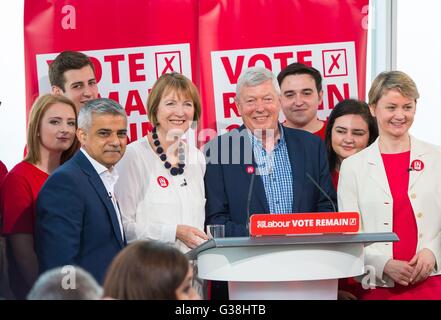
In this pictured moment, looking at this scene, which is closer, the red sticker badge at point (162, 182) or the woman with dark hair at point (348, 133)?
the red sticker badge at point (162, 182)

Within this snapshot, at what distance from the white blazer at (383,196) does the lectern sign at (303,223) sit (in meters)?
1.01

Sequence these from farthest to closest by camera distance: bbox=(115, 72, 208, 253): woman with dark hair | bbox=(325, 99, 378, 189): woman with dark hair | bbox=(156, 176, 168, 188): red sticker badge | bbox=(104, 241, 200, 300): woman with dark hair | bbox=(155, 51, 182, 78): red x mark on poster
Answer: bbox=(155, 51, 182, 78): red x mark on poster < bbox=(325, 99, 378, 189): woman with dark hair < bbox=(156, 176, 168, 188): red sticker badge < bbox=(115, 72, 208, 253): woman with dark hair < bbox=(104, 241, 200, 300): woman with dark hair

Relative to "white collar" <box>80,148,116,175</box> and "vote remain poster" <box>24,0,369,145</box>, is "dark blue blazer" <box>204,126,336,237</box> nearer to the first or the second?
"white collar" <box>80,148,116,175</box>

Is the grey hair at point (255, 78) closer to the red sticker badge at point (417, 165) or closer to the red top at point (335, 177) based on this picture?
the red top at point (335, 177)

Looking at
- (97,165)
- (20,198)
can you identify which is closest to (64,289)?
(97,165)

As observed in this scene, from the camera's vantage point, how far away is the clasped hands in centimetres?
463

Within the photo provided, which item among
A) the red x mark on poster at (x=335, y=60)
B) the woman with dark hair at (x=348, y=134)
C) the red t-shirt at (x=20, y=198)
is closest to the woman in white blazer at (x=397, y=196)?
the woman with dark hair at (x=348, y=134)

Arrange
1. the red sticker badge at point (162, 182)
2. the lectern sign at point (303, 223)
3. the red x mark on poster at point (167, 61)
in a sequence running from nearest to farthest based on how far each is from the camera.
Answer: the lectern sign at point (303, 223), the red sticker badge at point (162, 182), the red x mark on poster at point (167, 61)

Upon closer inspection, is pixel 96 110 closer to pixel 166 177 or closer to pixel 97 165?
pixel 97 165

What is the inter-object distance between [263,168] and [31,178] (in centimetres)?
140

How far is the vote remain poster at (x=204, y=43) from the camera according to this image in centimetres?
614

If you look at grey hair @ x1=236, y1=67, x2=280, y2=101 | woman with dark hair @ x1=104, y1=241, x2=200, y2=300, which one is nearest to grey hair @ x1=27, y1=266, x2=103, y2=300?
woman with dark hair @ x1=104, y1=241, x2=200, y2=300

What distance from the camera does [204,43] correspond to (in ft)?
20.3

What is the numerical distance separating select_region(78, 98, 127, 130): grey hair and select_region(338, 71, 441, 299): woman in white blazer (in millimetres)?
1424
